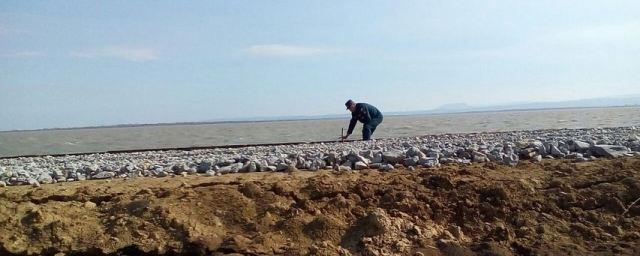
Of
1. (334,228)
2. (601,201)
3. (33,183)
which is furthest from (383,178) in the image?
(33,183)

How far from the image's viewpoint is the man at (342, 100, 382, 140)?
1500 centimetres

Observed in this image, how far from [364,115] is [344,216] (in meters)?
9.68

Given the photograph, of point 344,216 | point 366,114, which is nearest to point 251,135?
point 366,114

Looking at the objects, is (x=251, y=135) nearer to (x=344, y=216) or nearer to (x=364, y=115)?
(x=364, y=115)

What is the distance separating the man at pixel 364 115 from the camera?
Answer: 1500cm

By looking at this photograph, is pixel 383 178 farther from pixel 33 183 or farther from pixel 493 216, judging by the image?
pixel 33 183

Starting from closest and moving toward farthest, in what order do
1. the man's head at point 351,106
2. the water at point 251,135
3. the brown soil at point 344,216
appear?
the brown soil at point 344,216 < the man's head at point 351,106 < the water at point 251,135

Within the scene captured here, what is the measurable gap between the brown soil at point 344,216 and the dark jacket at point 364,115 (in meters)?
8.62

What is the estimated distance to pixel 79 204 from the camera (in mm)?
5984

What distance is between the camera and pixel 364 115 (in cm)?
1517

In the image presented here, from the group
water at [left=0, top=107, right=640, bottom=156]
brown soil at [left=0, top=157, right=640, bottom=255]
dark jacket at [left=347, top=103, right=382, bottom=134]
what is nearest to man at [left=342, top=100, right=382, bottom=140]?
dark jacket at [left=347, top=103, right=382, bottom=134]

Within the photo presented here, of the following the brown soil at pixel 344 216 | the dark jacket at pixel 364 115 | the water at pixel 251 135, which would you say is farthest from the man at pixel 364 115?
the brown soil at pixel 344 216

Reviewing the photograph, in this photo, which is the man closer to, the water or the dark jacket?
the dark jacket

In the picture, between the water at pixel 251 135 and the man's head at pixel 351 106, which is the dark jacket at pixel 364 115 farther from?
the water at pixel 251 135
